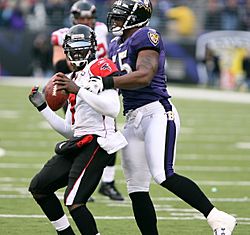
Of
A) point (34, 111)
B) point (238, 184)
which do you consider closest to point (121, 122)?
point (34, 111)

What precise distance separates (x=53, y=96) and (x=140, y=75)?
553 millimetres

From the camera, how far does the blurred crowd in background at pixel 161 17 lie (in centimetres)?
2600

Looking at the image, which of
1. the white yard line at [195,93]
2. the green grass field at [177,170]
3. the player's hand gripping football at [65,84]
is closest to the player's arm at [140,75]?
the player's hand gripping football at [65,84]

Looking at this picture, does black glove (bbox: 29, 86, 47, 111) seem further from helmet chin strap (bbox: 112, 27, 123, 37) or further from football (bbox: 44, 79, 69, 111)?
helmet chin strap (bbox: 112, 27, 123, 37)

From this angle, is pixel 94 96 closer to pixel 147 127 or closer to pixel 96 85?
pixel 96 85

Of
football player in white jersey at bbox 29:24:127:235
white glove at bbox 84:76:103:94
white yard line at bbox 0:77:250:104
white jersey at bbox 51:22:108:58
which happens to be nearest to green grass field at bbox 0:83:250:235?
football player in white jersey at bbox 29:24:127:235

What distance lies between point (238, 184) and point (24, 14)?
62.2 ft

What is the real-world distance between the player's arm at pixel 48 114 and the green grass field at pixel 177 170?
1.02 meters

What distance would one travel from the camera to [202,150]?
38.0 feet

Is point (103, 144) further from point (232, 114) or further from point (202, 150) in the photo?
point (232, 114)

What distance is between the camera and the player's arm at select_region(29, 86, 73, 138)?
221 inches

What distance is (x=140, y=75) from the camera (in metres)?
5.51

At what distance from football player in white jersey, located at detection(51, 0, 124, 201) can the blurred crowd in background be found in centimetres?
1745

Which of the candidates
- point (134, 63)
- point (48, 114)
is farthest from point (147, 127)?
point (48, 114)
